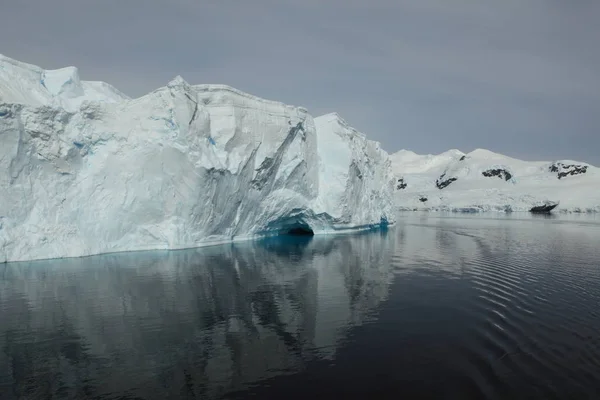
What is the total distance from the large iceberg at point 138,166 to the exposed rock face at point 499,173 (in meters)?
94.9

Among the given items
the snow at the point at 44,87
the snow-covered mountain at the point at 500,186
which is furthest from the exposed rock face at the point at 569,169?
the snow at the point at 44,87

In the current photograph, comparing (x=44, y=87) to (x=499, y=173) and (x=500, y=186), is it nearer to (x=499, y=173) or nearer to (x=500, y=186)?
(x=500, y=186)

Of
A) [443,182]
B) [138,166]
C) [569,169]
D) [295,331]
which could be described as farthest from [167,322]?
[569,169]

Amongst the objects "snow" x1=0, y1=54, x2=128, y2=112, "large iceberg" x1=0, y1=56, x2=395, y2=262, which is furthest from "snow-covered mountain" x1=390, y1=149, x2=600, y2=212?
"snow" x1=0, y1=54, x2=128, y2=112

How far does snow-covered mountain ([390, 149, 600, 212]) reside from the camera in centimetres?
9356

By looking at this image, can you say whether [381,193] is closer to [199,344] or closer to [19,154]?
[19,154]

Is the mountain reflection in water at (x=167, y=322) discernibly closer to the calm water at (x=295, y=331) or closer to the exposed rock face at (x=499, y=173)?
the calm water at (x=295, y=331)

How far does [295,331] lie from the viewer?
34.2 feet

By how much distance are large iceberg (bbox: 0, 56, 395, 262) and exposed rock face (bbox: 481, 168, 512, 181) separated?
9492cm

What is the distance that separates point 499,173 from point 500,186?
8.61 metres

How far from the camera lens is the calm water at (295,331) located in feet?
24.7

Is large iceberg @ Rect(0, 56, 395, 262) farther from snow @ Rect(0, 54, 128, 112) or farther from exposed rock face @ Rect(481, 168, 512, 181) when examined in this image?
exposed rock face @ Rect(481, 168, 512, 181)

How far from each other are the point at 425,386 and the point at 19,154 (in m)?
20.0

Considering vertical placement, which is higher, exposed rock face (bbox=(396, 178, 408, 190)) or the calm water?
exposed rock face (bbox=(396, 178, 408, 190))
